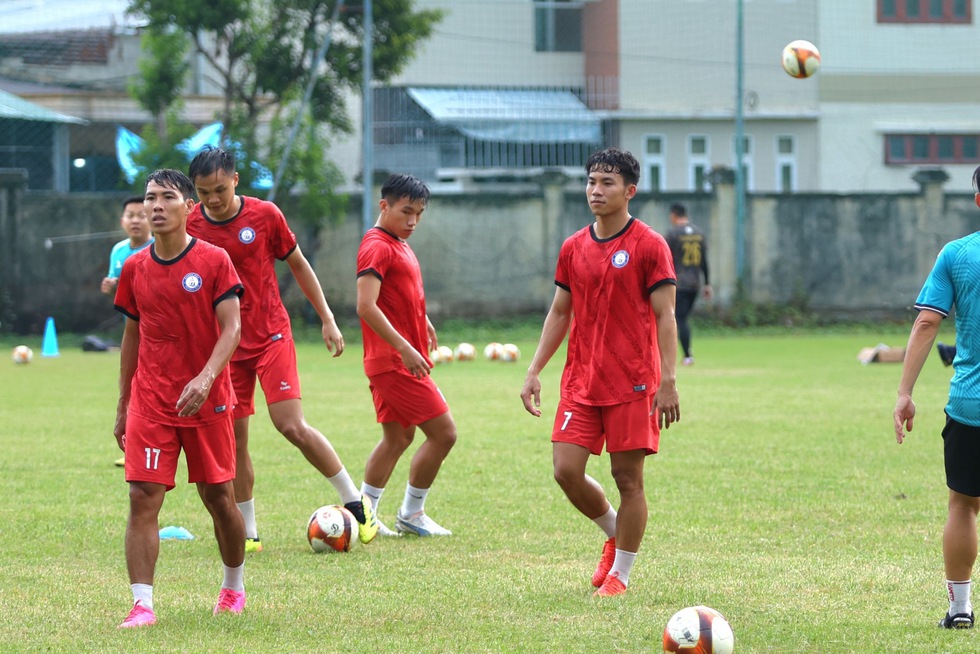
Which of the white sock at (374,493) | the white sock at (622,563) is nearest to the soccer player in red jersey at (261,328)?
the white sock at (374,493)

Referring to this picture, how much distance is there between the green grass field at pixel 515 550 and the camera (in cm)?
544

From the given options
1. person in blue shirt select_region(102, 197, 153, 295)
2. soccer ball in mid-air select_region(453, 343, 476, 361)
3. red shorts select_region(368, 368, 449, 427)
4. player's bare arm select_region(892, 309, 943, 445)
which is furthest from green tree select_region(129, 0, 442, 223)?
player's bare arm select_region(892, 309, 943, 445)

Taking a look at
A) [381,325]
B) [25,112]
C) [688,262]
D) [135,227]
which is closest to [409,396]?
[381,325]

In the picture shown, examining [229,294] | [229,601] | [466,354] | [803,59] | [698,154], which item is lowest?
[229,601]

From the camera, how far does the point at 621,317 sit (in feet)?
20.5

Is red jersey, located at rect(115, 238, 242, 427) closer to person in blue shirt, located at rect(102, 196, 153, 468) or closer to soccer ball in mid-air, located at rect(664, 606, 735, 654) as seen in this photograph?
Result: soccer ball in mid-air, located at rect(664, 606, 735, 654)

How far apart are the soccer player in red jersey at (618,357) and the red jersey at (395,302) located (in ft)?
5.45

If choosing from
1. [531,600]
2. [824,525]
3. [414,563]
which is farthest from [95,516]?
[824,525]

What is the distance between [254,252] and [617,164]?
91.2 inches

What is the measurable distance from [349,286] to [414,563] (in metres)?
21.3

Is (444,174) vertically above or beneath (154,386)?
above

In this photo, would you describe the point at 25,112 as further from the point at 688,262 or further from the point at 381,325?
the point at 381,325

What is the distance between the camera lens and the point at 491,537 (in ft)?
24.9

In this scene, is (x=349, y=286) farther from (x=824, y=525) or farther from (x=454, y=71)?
(x=824, y=525)
